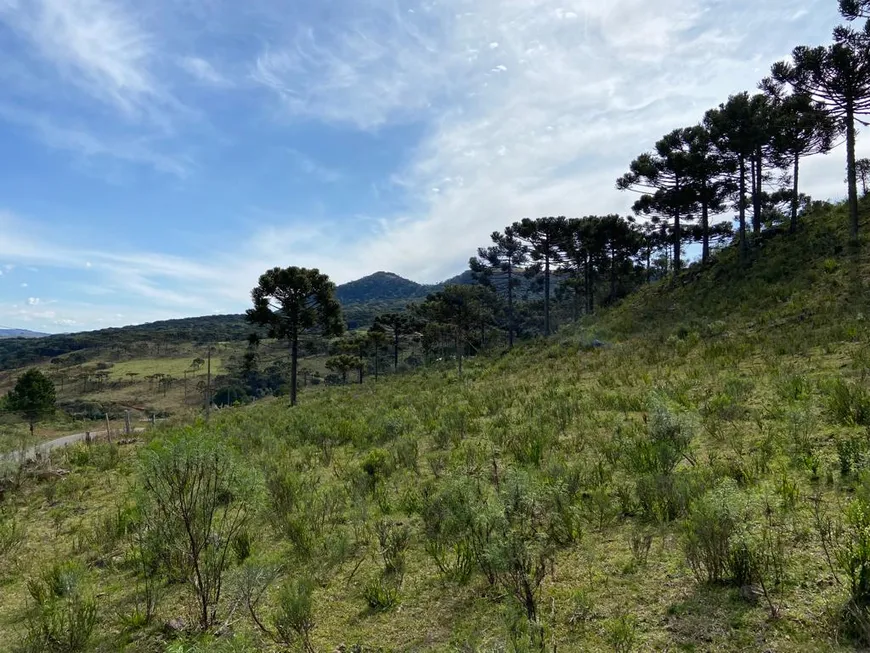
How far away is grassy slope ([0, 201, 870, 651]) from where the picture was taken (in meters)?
3.45

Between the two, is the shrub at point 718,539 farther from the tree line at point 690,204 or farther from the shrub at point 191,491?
the tree line at point 690,204

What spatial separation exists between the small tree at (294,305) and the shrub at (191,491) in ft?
85.3

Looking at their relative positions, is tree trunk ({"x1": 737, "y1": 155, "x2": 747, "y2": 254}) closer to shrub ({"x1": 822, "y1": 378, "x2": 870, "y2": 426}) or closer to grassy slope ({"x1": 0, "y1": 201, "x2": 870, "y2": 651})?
grassy slope ({"x1": 0, "y1": 201, "x2": 870, "y2": 651})

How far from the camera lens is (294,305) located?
103 feet

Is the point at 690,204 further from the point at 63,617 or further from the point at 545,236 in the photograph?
the point at 63,617

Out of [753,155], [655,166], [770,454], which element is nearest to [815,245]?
[753,155]

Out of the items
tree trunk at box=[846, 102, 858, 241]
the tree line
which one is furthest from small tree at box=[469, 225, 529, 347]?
tree trunk at box=[846, 102, 858, 241]

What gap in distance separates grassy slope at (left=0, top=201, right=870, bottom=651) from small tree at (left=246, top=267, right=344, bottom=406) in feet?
51.6

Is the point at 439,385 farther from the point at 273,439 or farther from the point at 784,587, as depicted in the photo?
the point at 784,587

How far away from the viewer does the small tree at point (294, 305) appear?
3052 cm

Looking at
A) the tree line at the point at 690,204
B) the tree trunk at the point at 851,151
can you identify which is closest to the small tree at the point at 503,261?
the tree line at the point at 690,204

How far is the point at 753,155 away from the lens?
29547mm

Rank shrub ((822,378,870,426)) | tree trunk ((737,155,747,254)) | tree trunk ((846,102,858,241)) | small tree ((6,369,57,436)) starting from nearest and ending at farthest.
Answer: shrub ((822,378,870,426)) < tree trunk ((846,102,858,241)) < tree trunk ((737,155,747,254)) < small tree ((6,369,57,436))

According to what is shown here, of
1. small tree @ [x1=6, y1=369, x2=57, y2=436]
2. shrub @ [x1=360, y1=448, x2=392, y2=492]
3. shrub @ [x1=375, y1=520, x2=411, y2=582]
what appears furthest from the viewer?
small tree @ [x1=6, y1=369, x2=57, y2=436]
